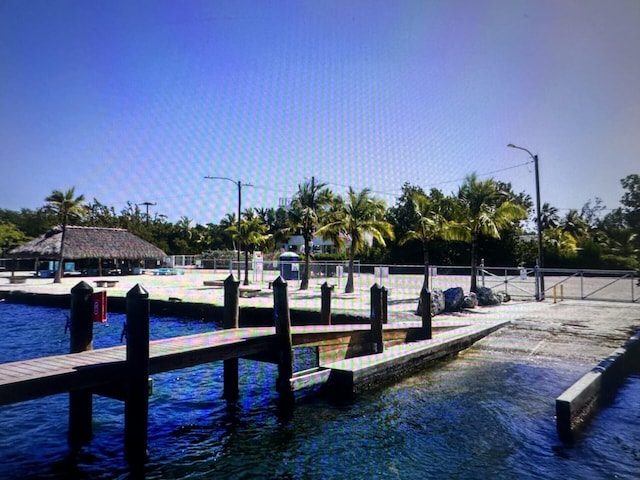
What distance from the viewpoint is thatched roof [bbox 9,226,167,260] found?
148 ft

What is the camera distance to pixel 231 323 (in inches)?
446

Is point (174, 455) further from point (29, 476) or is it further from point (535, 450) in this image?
point (535, 450)

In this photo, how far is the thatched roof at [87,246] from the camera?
45.2 metres

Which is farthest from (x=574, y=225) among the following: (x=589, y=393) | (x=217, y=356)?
(x=217, y=356)

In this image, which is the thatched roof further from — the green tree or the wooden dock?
the wooden dock

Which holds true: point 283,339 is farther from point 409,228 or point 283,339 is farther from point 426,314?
point 409,228

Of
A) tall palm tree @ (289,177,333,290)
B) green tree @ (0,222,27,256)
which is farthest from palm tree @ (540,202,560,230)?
green tree @ (0,222,27,256)

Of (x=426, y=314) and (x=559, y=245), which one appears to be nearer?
(x=426, y=314)

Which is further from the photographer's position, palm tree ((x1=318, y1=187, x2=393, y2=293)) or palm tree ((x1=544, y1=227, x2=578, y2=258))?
palm tree ((x1=544, y1=227, x2=578, y2=258))

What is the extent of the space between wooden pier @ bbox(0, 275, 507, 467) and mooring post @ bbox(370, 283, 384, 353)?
27mm

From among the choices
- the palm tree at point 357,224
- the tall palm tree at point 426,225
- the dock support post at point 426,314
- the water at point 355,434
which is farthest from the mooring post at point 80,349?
the palm tree at point 357,224

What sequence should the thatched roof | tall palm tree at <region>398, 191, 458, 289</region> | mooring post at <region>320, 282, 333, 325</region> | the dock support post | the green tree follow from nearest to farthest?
mooring post at <region>320, 282, 333, 325</region> < the dock support post < tall palm tree at <region>398, 191, 458, 289</region> < the thatched roof < the green tree

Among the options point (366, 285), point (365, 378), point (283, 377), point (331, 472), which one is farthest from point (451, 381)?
point (366, 285)

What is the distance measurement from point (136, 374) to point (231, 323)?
437cm
